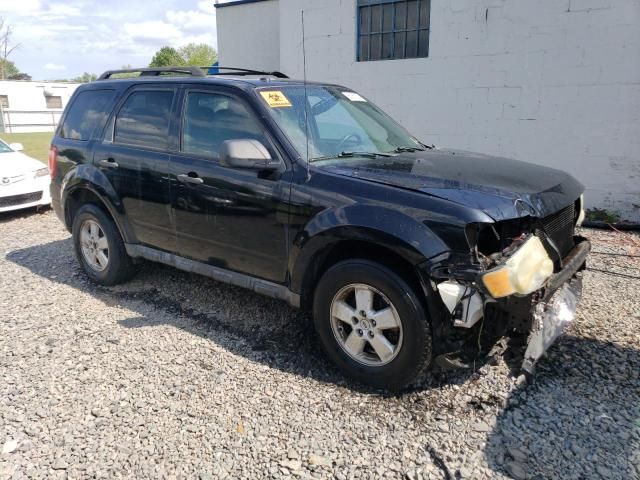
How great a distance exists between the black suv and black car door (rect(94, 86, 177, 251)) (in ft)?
0.05

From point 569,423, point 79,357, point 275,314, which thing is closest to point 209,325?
point 275,314

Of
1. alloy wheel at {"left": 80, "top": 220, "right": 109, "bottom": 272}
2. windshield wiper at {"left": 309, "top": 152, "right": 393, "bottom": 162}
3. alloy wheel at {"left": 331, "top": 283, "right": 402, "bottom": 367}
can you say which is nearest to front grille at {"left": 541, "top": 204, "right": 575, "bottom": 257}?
alloy wheel at {"left": 331, "top": 283, "right": 402, "bottom": 367}

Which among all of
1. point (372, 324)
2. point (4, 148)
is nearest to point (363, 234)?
point (372, 324)

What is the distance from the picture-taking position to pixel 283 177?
3.46 meters

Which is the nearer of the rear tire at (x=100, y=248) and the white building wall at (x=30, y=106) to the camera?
Result: the rear tire at (x=100, y=248)

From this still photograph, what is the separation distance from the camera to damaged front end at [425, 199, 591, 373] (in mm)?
2666

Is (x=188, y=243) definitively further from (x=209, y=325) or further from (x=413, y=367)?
(x=413, y=367)

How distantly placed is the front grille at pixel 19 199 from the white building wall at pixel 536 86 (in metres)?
6.06

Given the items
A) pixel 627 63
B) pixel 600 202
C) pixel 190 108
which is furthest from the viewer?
pixel 600 202

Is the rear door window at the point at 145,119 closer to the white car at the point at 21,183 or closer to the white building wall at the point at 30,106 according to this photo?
the white car at the point at 21,183

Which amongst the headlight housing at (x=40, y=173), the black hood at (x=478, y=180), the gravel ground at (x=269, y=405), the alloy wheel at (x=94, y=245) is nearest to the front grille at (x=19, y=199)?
the headlight housing at (x=40, y=173)

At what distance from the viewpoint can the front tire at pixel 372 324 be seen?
117 inches

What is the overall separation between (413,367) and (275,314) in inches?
64.2

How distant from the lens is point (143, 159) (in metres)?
4.32
